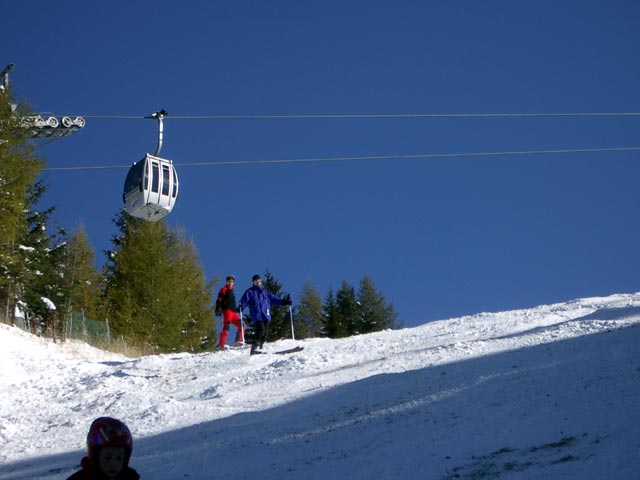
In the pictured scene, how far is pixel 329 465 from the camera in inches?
318

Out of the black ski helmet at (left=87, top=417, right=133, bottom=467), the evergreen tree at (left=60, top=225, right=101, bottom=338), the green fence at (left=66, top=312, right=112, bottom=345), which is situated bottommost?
the black ski helmet at (left=87, top=417, right=133, bottom=467)

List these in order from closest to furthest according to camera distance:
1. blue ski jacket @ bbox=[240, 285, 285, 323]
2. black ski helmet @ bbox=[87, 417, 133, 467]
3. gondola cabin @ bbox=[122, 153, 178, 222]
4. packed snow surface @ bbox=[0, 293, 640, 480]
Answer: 1. black ski helmet @ bbox=[87, 417, 133, 467]
2. packed snow surface @ bbox=[0, 293, 640, 480]
3. gondola cabin @ bbox=[122, 153, 178, 222]
4. blue ski jacket @ bbox=[240, 285, 285, 323]

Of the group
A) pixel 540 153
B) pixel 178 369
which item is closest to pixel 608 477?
pixel 178 369

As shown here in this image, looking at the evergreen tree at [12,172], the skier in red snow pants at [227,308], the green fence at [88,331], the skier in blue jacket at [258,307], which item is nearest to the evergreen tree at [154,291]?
the green fence at [88,331]

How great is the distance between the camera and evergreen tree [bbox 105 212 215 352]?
42.7 m

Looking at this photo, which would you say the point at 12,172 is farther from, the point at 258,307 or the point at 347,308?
the point at 347,308

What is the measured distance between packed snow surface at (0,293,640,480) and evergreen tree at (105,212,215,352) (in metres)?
24.5

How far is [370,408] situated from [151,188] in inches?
327

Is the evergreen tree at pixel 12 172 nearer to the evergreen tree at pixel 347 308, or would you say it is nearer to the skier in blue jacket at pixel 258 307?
the skier in blue jacket at pixel 258 307

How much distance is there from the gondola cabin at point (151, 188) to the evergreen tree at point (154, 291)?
24257mm

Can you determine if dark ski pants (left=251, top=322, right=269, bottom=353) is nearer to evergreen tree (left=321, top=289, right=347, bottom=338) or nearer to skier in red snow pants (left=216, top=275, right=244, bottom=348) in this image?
skier in red snow pants (left=216, top=275, right=244, bottom=348)

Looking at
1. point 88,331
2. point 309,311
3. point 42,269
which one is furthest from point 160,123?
point 309,311

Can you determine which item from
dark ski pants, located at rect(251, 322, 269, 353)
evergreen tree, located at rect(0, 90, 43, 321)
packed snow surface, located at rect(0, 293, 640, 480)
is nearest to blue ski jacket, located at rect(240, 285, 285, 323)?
dark ski pants, located at rect(251, 322, 269, 353)

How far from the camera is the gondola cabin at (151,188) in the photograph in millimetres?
16609
